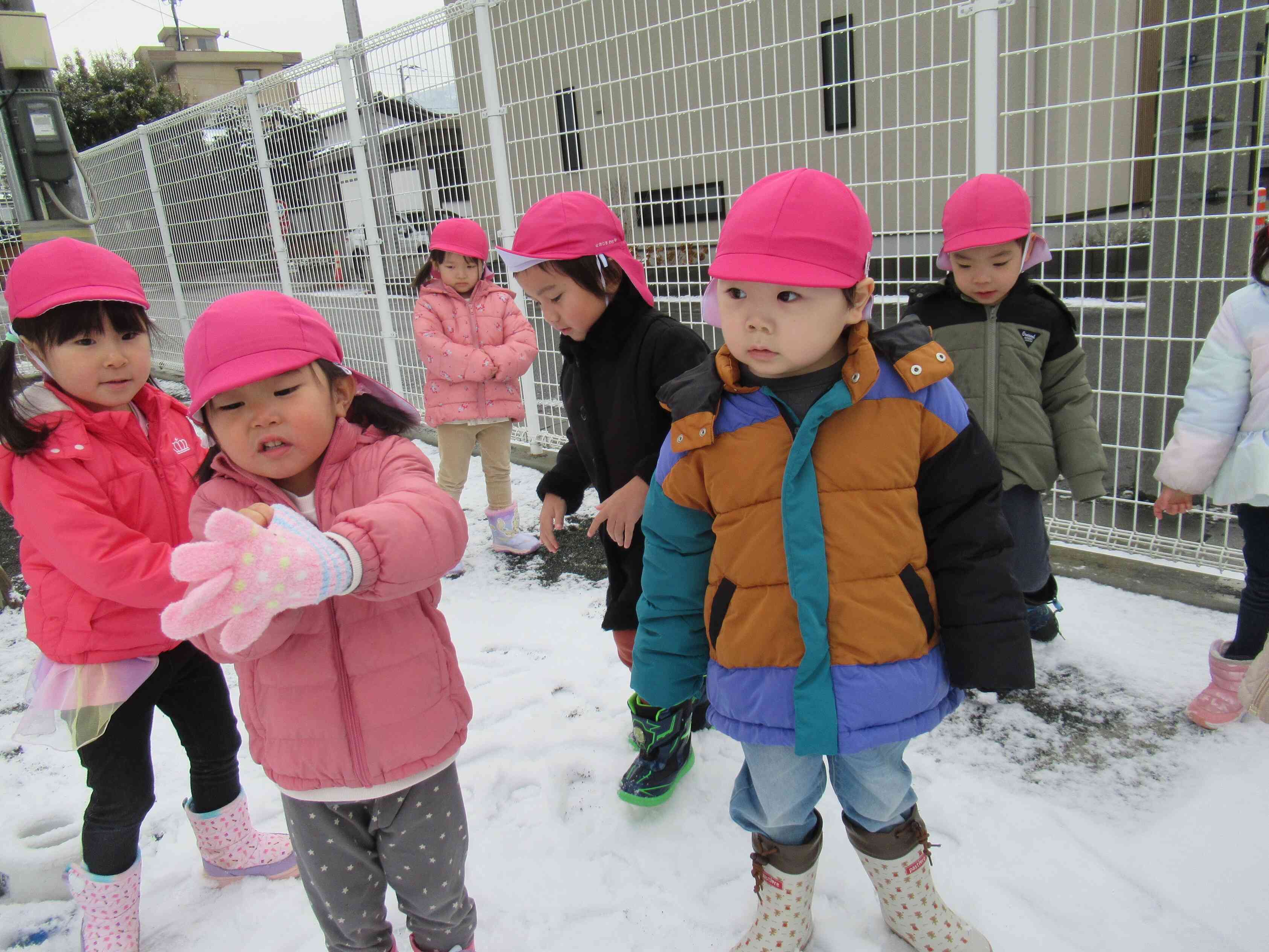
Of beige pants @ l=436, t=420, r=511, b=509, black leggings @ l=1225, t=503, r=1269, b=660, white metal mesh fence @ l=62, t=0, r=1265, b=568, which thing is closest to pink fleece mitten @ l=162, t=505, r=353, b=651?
black leggings @ l=1225, t=503, r=1269, b=660

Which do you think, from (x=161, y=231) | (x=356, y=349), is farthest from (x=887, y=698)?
(x=161, y=231)

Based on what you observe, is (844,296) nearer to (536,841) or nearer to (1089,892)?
(1089,892)

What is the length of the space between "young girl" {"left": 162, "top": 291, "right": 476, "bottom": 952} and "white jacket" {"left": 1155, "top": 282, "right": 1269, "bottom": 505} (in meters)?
2.00

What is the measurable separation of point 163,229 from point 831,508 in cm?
923

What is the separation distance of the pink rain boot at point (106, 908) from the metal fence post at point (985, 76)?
3573 mm

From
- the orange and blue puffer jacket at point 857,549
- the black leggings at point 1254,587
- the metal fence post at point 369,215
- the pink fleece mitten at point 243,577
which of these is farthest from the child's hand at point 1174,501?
the metal fence post at point 369,215

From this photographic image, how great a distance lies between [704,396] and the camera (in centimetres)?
143

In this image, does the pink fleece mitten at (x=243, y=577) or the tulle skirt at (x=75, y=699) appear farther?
the tulle skirt at (x=75, y=699)

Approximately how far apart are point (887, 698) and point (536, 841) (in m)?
1.17

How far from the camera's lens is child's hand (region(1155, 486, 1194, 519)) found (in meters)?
2.33

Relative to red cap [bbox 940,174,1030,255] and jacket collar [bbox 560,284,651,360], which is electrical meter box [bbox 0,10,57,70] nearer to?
jacket collar [bbox 560,284,651,360]

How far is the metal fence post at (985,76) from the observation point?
10.0 feet

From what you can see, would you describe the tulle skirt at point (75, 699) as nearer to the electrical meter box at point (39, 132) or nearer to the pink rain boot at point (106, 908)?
the pink rain boot at point (106, 908)

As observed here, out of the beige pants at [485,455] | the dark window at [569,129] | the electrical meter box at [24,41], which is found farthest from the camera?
the electrical meter box at [24,41]
